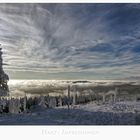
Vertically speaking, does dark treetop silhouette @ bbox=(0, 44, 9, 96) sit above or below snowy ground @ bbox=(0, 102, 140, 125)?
above

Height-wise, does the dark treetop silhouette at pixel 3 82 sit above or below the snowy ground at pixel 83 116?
above

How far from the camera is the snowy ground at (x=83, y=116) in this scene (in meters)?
5.26

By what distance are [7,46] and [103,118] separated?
1.43 meters

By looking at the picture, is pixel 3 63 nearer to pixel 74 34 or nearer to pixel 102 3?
pixel 74 34

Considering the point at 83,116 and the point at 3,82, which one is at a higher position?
the point at 3,82

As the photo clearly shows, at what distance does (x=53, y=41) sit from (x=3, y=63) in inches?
25.7

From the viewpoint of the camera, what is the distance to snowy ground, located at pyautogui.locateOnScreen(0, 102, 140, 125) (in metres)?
5.26

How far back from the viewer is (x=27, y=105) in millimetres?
5457

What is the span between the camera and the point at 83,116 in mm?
5297

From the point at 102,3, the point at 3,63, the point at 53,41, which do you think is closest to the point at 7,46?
the point at 3,63

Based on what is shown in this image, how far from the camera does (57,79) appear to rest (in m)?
5.30
